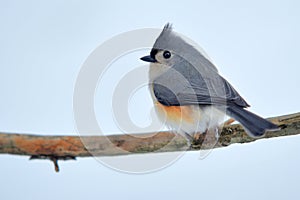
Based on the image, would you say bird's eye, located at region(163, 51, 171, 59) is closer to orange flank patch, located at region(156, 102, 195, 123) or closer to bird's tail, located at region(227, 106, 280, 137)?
orange flank patch, located at region(156, 102, 195, 123)

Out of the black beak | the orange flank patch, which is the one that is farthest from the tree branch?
the black beak

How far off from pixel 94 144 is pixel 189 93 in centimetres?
28

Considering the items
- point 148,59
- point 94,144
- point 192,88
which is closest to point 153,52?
point 148,59

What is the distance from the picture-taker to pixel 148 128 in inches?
49.5

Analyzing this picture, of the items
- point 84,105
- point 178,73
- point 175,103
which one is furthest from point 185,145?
point 84,105

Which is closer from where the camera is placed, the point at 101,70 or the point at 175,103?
the point at 175,103

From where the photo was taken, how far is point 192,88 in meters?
1.16

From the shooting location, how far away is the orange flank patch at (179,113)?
1136mm

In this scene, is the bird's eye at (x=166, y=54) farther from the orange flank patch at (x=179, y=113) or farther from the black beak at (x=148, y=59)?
the orange flank patch at (x=179, y=113)

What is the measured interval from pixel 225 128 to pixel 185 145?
0.12m

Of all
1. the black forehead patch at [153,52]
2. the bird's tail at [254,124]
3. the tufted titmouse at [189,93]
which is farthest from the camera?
the black forehead patch at [153,52]

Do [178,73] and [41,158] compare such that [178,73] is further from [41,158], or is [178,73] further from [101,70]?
[41,158]

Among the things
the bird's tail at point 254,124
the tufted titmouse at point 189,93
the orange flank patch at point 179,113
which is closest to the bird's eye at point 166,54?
the tufted titmouse at point 189,93

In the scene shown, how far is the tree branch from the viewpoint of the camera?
1001 millimetres
